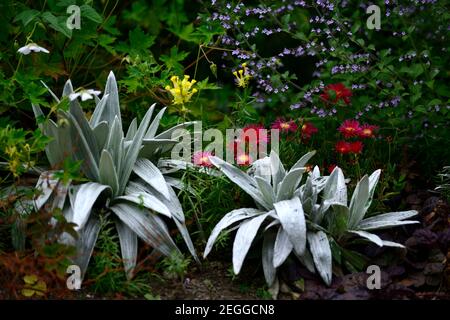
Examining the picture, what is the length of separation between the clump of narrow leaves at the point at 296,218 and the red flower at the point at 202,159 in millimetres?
113

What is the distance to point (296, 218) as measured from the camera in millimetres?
3117

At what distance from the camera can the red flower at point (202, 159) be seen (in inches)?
140

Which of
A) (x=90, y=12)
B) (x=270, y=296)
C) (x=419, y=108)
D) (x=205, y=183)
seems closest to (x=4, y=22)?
(x=90, y=12)

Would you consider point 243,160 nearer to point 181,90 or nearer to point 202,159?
point 202,159

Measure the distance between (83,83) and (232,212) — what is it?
1.83 meters

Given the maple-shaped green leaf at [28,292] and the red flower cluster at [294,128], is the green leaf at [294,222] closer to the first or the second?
the red flower cluster at [294,128]

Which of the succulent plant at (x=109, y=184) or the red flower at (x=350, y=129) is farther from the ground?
the red flower at (x=350, y=129)

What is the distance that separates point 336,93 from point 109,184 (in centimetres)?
143

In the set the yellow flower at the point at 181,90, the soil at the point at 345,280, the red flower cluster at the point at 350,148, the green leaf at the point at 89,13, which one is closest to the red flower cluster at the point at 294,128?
the red flower cluster at the point at 350,148

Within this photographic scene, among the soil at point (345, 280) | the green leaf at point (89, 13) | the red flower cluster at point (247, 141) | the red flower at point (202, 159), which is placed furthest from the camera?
the green leaf at point (89, 13)

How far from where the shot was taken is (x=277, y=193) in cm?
333

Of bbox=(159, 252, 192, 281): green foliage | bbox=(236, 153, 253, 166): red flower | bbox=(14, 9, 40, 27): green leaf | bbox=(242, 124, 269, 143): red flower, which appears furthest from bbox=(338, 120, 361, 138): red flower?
bbox=(14, 9, 40, 27): green leaf

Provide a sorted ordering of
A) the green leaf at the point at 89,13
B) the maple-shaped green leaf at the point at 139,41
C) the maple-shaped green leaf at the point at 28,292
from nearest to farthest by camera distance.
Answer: the maple-shaped green leaf at the point at 28,292
the green leaf at the point at 89,13
the maple-shaped green leaf at the point at 139,41
